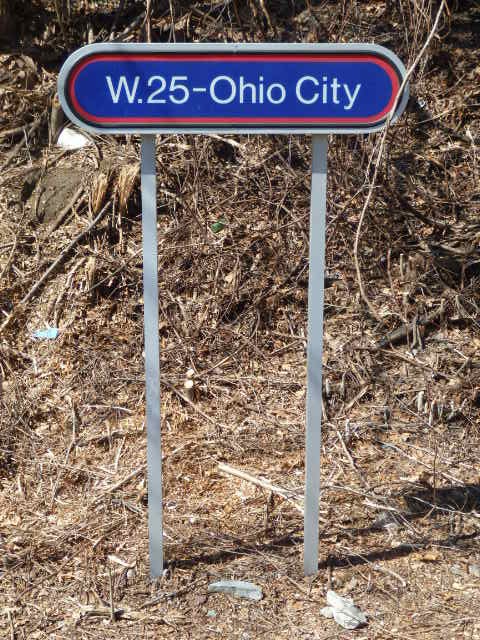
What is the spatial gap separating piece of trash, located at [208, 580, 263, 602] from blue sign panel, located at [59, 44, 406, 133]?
179 centimetres

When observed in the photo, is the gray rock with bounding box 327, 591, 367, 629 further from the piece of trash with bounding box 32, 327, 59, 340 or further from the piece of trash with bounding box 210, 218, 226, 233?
the piece of trash with bounding box 210, 218, 226, 233

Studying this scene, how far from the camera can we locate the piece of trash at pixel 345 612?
9.45 ft

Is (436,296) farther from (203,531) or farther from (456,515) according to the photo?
(203,531)

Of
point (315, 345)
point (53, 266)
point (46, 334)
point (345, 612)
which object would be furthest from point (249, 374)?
point (345, 612)

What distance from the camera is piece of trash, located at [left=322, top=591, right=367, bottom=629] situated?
2881 millimetres

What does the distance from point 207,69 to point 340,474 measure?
216 centimetres

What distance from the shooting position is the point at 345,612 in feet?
9.59

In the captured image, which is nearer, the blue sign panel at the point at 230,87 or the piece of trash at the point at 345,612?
the blue sign panel at the point at 230,87

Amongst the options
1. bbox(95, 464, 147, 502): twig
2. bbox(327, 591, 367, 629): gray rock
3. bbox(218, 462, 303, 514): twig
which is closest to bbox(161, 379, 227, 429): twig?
bbox(218, 462, 303, 514): twig

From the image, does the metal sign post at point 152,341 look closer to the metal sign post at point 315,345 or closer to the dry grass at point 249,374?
the dry grass at point 249,374

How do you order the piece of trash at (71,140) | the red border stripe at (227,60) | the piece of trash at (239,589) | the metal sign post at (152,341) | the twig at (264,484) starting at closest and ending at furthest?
the red border stripe at (227,60)
the metal sign post at (152,341)
the piece of trash at (239,589)
the twig at (264,484)
the piece of trash at (71,140)

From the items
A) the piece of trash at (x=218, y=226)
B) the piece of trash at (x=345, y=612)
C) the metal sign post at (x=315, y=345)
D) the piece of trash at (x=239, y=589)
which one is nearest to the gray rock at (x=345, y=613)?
the piece of trash at (x=345, y=612)

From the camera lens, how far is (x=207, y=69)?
2.63 meters

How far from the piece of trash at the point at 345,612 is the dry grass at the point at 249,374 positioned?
51mm
